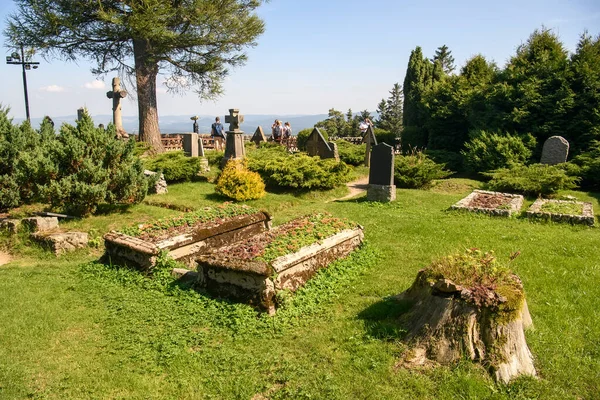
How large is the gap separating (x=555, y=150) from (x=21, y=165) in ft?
58.3

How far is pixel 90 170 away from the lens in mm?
10133

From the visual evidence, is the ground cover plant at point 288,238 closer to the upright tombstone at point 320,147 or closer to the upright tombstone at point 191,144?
the upright tombstone at point 320,147

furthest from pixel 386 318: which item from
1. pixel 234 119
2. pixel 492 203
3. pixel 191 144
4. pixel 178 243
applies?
pixel 191 144

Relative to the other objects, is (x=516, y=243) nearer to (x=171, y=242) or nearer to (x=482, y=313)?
(x=482, y=313)

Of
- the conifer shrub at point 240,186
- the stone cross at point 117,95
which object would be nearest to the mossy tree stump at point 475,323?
the conifer shrub at point 240,186

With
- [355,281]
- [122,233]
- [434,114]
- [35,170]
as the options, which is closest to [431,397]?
[355,281]

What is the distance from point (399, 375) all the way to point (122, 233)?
5.76 m

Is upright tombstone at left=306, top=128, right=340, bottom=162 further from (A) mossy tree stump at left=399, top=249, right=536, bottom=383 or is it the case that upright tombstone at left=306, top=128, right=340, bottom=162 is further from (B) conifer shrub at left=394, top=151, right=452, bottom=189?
(A) mossy tree stump at left=399, top=249, right=536, bottom=383

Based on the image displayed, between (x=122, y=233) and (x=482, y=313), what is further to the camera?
(x=122, y=233)

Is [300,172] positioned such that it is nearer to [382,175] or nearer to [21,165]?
[382,175]

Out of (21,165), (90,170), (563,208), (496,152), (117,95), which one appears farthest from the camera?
(117,95)

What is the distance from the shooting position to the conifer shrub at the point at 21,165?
9.84m

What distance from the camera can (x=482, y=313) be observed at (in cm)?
398

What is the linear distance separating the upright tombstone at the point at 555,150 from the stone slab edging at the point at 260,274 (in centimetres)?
1356
